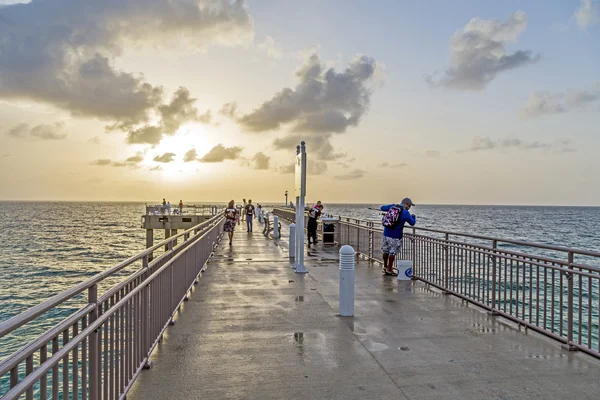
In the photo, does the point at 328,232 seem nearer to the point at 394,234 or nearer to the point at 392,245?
the point at 392,245

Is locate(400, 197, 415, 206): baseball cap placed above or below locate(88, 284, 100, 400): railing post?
above

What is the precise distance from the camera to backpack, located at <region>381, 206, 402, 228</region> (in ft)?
34.0

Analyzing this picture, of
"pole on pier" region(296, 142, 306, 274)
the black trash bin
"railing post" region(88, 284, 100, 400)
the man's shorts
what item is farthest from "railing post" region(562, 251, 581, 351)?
the black trash bin

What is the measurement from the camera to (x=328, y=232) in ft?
62.6

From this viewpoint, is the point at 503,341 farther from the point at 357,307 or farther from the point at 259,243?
the point at 259,243

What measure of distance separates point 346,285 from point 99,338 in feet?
14.4

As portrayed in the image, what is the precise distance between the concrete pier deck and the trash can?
10131 mm

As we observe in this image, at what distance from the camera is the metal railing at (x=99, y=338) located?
7.94ft

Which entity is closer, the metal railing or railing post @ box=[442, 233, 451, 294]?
the metal railing

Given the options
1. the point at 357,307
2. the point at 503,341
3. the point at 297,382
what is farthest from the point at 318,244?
the point at 297,382

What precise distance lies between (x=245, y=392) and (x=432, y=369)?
215 cm

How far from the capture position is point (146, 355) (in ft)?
16.0

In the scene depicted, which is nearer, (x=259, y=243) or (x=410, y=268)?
(x=410, y=268)

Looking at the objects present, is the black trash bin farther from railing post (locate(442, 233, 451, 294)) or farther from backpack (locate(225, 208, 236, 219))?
railing post (locate(442, 233, 451, 294))
